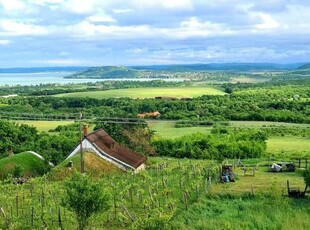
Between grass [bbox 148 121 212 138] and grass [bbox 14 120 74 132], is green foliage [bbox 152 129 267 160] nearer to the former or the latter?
grass [bbox 148 121 212 138]

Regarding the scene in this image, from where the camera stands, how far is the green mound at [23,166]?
37438 millimetres

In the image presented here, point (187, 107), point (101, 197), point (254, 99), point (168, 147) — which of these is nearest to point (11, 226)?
point (101, 197)

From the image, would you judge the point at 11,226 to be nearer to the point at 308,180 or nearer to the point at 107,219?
the point at 107,219

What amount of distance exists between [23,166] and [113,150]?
7.00 meters

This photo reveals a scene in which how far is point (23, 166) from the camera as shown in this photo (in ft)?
128

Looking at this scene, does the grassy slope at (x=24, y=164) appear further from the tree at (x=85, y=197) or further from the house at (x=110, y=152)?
the tree at (x=85, y=197)

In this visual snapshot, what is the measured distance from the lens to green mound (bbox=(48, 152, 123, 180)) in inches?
1397

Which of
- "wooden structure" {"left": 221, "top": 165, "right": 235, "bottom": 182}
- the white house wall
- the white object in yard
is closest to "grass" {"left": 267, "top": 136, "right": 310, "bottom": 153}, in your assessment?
the white object in yard

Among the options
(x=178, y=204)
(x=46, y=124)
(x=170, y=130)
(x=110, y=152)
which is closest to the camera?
(x=178, y=204)

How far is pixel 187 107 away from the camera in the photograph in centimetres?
9294

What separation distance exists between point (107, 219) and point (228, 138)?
33.9 m

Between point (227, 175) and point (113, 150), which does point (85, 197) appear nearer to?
point (227, 175)

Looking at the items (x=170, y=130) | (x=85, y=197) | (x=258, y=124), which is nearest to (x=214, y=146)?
(x=170, y=130)

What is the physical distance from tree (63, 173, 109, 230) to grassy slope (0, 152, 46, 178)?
59.7ft
